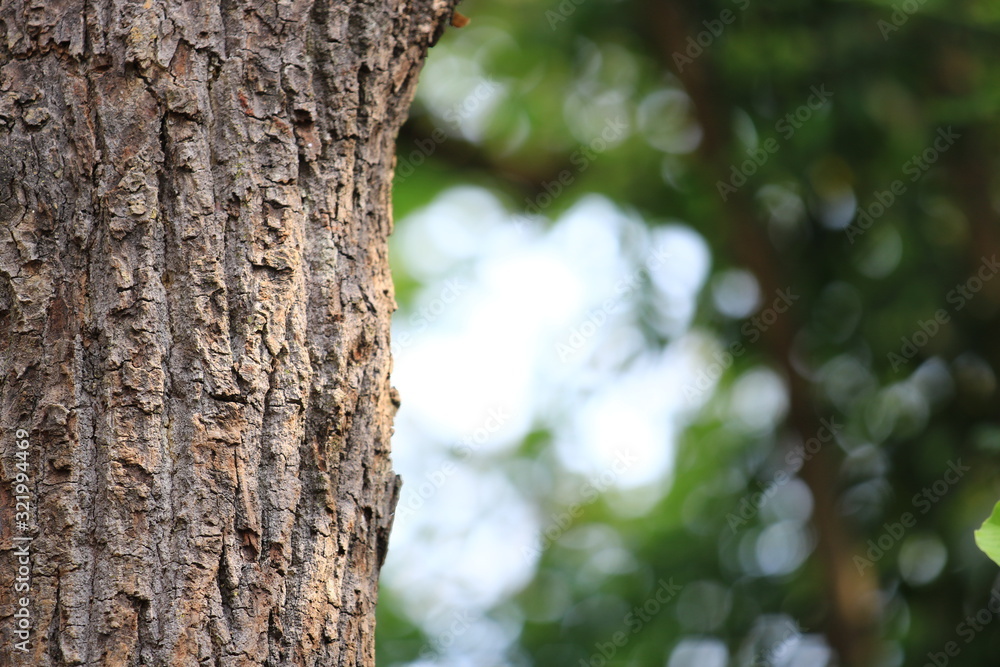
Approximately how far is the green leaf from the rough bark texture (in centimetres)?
85

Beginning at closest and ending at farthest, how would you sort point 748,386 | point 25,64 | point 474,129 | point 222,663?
1. point 222,663
2. point 25,64
3. point 748,386
4. point 474,129

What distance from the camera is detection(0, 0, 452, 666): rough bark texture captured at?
1.04 metres

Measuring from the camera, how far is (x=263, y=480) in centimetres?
111

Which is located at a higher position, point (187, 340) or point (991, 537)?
point (187, 340)

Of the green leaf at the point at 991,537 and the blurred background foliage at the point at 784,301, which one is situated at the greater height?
the blurred background foliage at the point at 784,301

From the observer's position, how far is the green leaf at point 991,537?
1.18 metres

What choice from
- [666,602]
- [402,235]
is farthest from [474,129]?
[666,602]

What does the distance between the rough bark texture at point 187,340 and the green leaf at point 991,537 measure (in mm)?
849

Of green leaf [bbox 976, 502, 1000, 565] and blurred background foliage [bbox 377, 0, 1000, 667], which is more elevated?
blurred background foliage [bbox 377, 0, 1000, 667]

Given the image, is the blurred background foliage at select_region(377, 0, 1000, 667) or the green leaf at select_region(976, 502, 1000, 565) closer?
the green leaf at select_region(976, 502, 1000, 565)

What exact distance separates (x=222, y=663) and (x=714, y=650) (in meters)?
2.89

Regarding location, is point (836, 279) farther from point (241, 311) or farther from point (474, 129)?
A: point (241, 311)

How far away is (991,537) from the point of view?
1.20 meters

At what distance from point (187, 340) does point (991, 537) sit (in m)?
1.14
